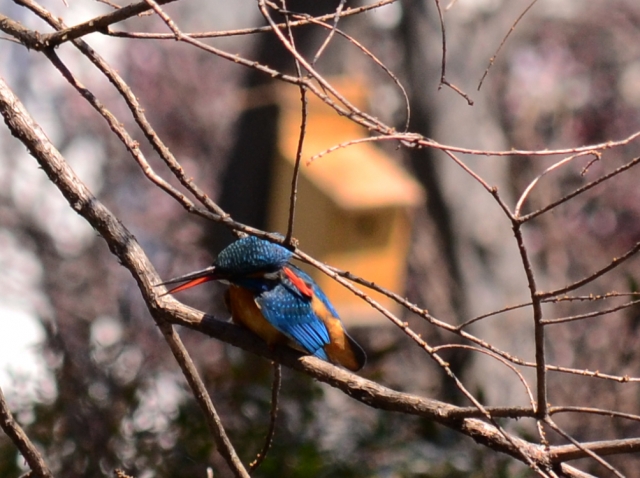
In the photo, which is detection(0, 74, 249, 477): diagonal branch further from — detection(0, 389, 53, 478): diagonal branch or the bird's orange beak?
detection(0, 389, 53, 478): diagonal branch

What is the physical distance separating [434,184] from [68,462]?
9.82 feet

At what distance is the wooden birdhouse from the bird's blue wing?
2175 millimetres

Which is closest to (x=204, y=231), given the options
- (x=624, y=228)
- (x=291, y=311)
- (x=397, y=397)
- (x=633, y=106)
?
(x=624, y=228)

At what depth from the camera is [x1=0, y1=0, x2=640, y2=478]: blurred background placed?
3.23m

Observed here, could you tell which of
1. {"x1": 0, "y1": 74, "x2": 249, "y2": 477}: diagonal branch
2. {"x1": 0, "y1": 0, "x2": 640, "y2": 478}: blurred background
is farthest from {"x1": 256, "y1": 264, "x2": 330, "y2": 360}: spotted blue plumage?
{"x1": 0, "y1": 0, "x2": 640, "y2": 478}: blurred background

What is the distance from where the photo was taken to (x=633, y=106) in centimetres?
621

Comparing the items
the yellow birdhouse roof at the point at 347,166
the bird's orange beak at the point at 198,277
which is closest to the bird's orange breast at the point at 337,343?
the bird's orange beak at the point at 198,277

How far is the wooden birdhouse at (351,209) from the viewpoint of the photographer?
14.5ft

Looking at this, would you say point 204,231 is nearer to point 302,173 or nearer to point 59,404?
point 302,173

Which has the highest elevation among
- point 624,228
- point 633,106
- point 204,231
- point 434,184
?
point 633,106

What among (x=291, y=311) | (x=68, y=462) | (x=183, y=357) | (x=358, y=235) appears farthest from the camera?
(x=358, y=235)

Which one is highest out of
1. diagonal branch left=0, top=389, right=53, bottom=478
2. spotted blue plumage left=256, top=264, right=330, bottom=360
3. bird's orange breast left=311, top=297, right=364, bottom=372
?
bird's orange breast left=311, top=297, right=364, bottom=372

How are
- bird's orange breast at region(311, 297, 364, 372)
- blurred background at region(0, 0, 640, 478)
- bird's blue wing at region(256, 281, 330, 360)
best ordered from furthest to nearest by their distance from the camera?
blurred background at region(0, 0, 640, 478) → bird's orange breast at region(311, 297, 364, 372) → bird's blue wing at region(256, 281, 330, 360)

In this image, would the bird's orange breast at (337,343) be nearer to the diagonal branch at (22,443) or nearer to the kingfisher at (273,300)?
the kingfisher at (273,300)
